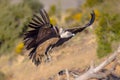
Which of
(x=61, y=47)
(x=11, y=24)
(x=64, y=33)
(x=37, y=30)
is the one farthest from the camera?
(x=11, y=24)

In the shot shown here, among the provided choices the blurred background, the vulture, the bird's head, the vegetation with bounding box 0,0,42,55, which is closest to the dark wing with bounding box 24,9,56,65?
the vulture

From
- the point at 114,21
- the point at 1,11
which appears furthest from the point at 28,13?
the point at 114,21

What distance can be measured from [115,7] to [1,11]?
6.08 metres

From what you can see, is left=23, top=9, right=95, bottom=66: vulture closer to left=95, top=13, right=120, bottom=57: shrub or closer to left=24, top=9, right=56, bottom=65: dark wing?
left=24, top=9, right=56, bottom=65: dark wing

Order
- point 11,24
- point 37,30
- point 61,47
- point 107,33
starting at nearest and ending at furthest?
point 37,30 < point 107,33 < point 61,47 < point 11,24

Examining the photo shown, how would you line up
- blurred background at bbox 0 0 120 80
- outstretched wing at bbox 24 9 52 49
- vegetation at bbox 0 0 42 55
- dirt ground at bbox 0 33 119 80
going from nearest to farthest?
1. outstretched wing at bbox 24 9 52 49
2. dirt ground at bbox 0 33 119 80
3. blurred background at bbox 0 0 120 80
4. vegetation at bbox 0 0 42 55

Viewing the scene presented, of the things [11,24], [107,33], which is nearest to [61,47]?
[107,33]

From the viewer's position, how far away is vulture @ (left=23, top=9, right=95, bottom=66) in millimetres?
10750

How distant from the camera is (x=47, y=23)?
35.2 ft

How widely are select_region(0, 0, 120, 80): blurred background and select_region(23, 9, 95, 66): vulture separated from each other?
131 inches

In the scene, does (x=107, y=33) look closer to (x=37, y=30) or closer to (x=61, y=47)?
(x=61, y=47)

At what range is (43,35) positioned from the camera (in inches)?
437

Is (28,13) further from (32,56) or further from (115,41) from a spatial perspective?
(32,56)

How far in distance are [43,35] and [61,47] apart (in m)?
8.88
